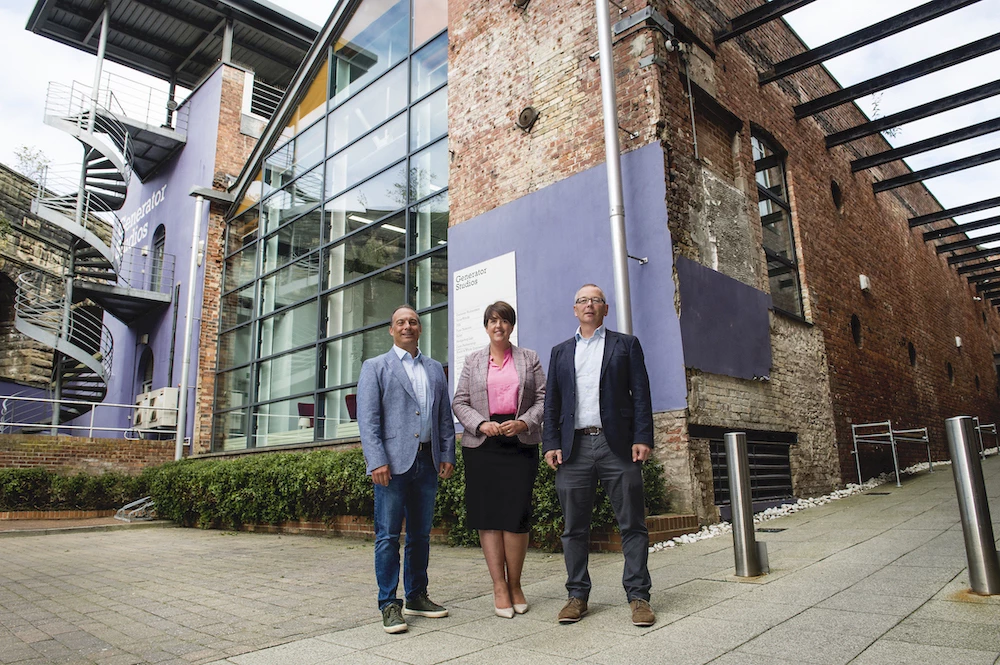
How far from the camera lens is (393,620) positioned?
3230 millimetres

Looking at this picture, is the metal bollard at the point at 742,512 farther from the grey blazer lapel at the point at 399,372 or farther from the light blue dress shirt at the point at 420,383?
the grey blazer lapel at the point at 399,372

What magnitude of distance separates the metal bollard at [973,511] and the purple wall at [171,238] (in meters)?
15.1

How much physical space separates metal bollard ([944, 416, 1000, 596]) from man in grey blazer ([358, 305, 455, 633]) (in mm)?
2579

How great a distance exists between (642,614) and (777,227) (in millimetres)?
7481


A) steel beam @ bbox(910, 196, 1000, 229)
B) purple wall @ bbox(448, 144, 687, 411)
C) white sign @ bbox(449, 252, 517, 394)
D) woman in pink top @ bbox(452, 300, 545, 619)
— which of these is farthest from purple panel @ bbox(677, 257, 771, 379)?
steel beam @ bbox(910, 196, 1000, 229)

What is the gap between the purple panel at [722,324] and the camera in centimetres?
678

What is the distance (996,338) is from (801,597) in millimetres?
22555

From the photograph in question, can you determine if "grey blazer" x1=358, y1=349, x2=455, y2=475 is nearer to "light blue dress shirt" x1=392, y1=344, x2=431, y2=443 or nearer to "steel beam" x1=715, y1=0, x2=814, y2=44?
"light blue dress shirt" x1=392, y1=344, x2=431, y2=443

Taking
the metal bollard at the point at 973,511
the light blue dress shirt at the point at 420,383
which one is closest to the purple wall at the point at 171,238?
the light blue dress shirt at the point at 420,383

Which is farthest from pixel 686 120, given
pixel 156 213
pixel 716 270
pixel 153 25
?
pixel 153 25

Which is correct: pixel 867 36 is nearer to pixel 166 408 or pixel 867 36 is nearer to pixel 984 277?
pixel 984 277

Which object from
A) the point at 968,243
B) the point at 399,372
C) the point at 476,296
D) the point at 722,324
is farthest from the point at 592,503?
the point at 968,243

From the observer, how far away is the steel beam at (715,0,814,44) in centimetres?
832

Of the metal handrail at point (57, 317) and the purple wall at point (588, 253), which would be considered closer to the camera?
the purple wall at point (588, 253)
